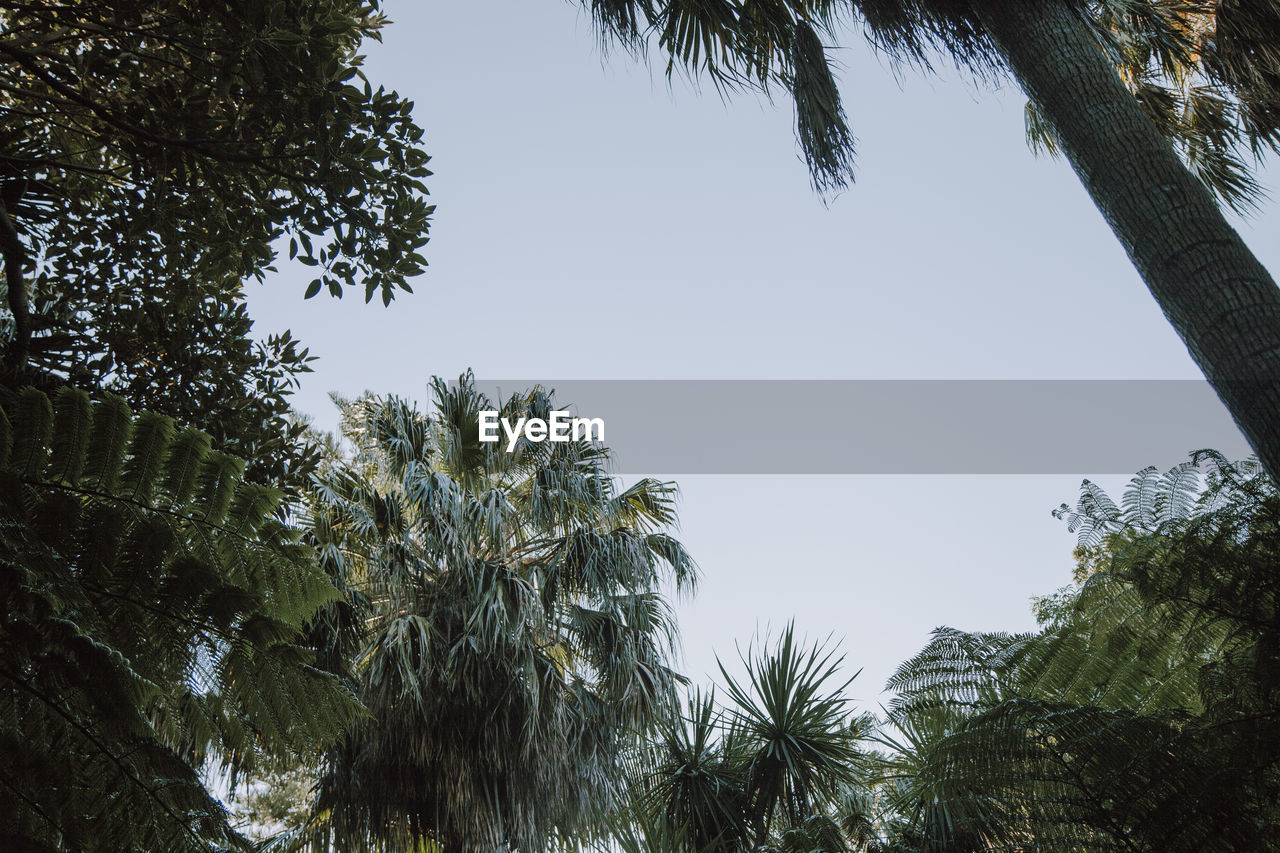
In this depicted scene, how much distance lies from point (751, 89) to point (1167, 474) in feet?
9.48

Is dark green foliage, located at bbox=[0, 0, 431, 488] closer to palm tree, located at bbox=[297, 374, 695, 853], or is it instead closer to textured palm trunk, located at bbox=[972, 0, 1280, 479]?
textured palm trunk, located at bbox=[972, 0, 1280, 479]

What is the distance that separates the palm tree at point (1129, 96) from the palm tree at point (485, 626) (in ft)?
15.7

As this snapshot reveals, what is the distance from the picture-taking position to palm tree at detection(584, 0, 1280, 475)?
8.64ft

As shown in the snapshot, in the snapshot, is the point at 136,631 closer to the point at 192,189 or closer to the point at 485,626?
the point at 192,189

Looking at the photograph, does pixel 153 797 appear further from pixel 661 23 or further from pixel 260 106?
pixel 661 23

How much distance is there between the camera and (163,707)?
1.98m

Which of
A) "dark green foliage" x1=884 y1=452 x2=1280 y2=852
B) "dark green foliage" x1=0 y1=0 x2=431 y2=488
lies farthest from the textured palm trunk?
"dark green foliage" x1=0 y1=0 x2=431 y2=488

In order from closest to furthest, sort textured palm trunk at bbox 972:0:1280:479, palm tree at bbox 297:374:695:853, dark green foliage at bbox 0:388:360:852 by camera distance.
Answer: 1. dark green foliage at bbox 0:388:360:852
2. textured palm trunk at bbox 972:0:1280:479
3. palm tree at bbox 297:374:695:853

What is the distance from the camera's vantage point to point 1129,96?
10.2 feet

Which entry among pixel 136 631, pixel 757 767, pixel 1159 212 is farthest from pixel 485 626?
pixel 1159 212

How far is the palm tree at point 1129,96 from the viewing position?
2.63 m

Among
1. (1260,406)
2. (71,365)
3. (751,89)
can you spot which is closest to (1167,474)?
(1260,406)

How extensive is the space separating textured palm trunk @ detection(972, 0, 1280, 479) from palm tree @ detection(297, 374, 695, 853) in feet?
18.7

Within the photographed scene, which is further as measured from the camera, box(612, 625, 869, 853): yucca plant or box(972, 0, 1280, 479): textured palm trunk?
box(612, 625, 869, 853): yucca plant
